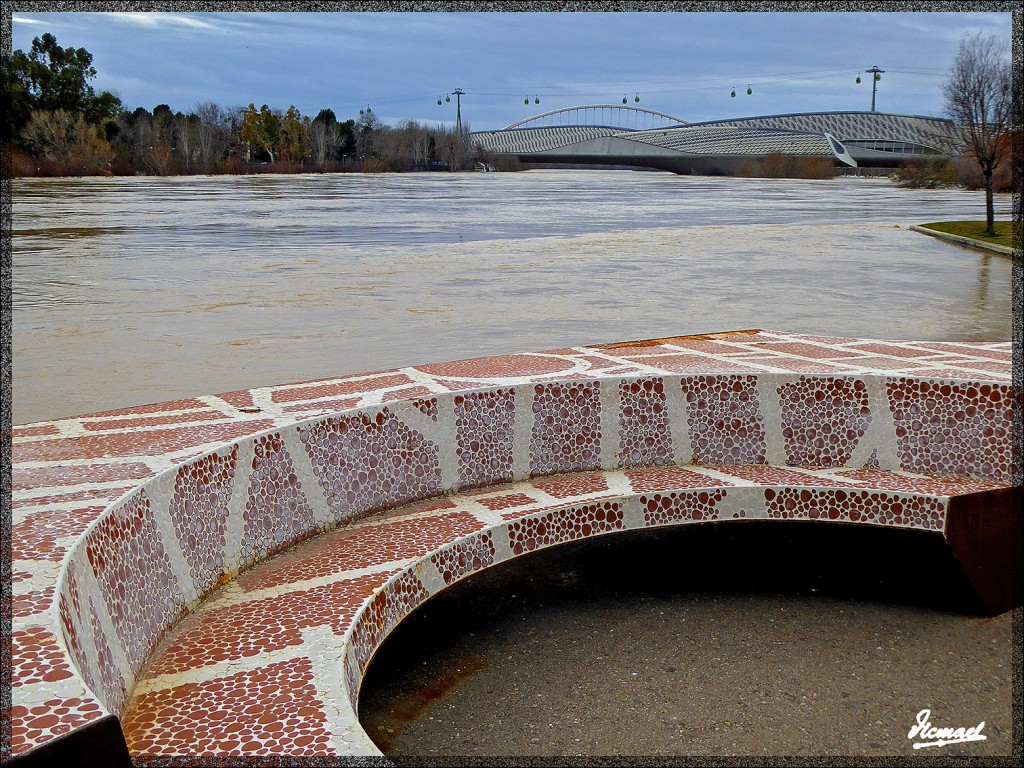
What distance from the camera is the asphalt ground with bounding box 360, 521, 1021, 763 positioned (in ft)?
8.21

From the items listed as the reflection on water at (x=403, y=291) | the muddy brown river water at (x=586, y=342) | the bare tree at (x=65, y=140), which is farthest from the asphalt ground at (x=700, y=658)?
the bare tree at (x=65, y=140)

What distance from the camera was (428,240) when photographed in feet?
53.7

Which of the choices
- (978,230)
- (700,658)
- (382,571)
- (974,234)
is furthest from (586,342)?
(978,230)

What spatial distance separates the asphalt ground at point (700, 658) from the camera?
8.21 feet

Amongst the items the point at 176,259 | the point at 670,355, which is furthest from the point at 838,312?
the point at 176,259

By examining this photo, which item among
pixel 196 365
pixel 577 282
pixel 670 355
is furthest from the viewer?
pixel 577 282

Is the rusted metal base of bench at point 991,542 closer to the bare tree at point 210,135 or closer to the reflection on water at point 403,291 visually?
the reflection on water at point 403,291

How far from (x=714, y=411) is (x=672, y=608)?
0.70 m

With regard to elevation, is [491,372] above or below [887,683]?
above

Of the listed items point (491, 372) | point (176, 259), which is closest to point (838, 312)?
point (491, 372)

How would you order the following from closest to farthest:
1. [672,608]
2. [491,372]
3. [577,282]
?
[672,608], [491,372], [577,282]

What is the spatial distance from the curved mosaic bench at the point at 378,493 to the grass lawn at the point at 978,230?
1530 centimetres

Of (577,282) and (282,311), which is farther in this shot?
(577,282)

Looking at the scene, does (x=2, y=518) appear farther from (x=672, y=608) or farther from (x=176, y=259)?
(x=176, y=259)
